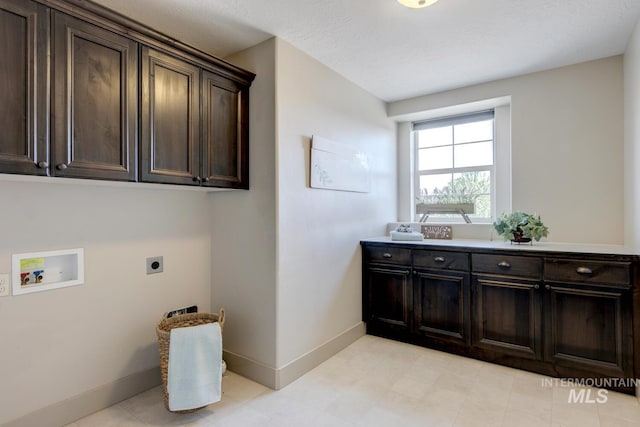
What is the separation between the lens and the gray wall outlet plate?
2.38 meters

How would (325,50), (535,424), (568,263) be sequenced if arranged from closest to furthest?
(535,424) < (568,263) < (325,50)

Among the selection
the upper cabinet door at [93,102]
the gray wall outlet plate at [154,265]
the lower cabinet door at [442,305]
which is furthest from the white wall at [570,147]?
the gray wall outlet plate at [154,265]

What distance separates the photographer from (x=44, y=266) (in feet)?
6.29

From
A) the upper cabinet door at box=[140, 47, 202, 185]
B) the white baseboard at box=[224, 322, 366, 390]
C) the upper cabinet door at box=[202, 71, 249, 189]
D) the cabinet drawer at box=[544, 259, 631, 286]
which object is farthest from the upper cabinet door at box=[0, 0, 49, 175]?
the cabinet drawer at box=[544, 259, 631, 286]

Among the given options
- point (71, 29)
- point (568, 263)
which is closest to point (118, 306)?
point (71, 29)

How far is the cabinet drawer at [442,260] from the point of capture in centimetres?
281

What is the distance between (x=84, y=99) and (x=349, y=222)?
217 cm

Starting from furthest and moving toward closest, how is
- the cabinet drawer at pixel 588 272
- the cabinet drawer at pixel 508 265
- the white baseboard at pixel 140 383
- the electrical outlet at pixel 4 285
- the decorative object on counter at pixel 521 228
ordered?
1. the decorative object on counter at pixel 521 228
2. the cabinet drawer at pixel 508 265
3. the cabinet drawer at pixel 588 272
4. the white baseboard at pixel 140 383
5. the electrical outlet at pixel 4 285

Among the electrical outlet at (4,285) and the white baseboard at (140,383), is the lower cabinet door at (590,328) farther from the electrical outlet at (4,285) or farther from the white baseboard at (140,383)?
the electrical outlet at (4,285)

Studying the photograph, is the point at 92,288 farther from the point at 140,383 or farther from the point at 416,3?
the point at 416,3

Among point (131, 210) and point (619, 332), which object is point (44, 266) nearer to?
point (131, 210)

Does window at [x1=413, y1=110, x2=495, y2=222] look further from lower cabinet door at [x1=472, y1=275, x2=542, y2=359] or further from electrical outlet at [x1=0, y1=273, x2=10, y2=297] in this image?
electrical outlet at [x1=0, y1=273, x2=10, y2=297]

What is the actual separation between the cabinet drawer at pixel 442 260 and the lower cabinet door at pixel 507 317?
0.16 m

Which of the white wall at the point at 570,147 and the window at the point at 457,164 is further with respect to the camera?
the window at the point at 457,164
